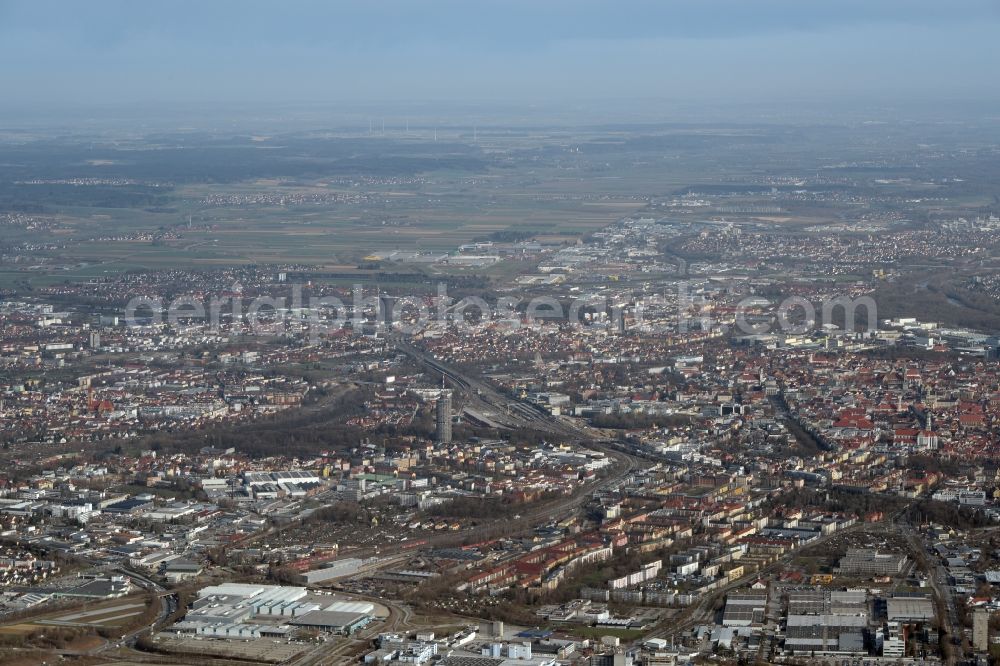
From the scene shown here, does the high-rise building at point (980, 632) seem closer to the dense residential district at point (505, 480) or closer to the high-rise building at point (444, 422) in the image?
the dense residential district at point (505, 480)

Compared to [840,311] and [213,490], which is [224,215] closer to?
[840,311]

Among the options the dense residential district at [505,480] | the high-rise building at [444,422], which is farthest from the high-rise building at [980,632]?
the high-rise building at [444,422]

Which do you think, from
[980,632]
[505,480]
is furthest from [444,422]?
[980,632]

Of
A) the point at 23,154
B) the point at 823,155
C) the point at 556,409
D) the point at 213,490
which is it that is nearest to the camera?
the point at 213,490

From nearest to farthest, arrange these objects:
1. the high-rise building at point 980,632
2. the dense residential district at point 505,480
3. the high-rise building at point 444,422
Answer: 1. the high-rise building at point 980,632
2. the dense residential district at point 505,480
3. the high-rise building at point 444,422

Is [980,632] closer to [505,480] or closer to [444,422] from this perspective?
[505,480]

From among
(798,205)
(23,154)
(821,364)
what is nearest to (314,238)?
(798,205)

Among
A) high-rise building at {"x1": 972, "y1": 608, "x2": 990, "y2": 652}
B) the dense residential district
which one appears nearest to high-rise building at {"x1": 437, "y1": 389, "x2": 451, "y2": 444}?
the dense residential district

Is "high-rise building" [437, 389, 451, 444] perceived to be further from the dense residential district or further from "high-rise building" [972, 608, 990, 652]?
"high-rise building" [972, 608, 990, 652]

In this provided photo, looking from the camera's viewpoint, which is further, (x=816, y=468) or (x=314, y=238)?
(x=314, y=238)
